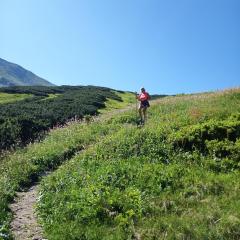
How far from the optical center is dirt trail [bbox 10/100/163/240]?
13844mm

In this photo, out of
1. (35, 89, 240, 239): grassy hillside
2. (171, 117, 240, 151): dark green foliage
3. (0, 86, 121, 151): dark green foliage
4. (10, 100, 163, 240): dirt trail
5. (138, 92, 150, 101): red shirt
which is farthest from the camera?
(138, 92, 150, 101): red shirt

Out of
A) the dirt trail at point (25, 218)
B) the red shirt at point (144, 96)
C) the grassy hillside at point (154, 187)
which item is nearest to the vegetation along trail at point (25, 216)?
the dirt trail at point (25, 218)

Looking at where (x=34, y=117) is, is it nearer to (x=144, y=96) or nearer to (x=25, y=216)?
(x=144, y=96)

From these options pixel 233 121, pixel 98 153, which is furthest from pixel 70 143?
pixel 233 121

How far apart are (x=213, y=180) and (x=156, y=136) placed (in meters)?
6.18

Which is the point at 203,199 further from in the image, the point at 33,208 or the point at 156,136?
the point at 156,136

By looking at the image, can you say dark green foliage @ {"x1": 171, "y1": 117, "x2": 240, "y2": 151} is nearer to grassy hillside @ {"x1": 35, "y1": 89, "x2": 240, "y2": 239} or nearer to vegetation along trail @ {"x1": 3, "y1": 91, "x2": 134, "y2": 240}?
grassy hillside @ {"x1": 35, "y1": 89, "x2": 240, "y2": 239}

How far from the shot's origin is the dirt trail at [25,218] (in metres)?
13.8

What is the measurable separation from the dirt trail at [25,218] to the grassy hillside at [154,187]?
33 centimetres

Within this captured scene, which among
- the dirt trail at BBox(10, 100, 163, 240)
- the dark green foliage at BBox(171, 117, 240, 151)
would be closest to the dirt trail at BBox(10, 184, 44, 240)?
the dirt trail at BBox(10, 100, 163, 240)

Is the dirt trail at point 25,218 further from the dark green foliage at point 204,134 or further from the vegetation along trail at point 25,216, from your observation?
the dark green foliage at point 204,134

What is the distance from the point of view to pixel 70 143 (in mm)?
26797

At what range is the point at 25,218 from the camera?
15.4 m

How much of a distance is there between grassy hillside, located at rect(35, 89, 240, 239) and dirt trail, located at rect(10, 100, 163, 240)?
0.33 metres
